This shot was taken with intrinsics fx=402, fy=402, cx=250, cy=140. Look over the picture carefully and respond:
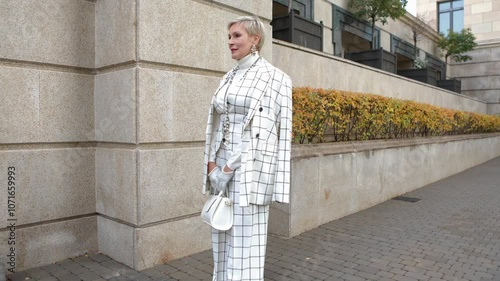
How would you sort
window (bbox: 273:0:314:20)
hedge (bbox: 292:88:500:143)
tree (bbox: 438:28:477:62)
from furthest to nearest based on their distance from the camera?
tree (bbox: 438:28:477:62) → window (bbox: 273:0:314:20) → hedge (bbox: 292:88:500:143)

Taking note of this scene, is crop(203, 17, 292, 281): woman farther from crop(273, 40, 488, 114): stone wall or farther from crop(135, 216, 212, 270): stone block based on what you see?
crop(273, 40, 488, 114): stone wall

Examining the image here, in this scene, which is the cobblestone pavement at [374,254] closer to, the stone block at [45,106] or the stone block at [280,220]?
the stone block at [280,220]

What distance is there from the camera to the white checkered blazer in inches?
103

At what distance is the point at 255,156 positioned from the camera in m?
2.64

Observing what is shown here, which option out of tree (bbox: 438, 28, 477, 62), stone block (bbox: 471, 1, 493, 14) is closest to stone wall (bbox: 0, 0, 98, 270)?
tree (bbox: 438, 28, 477, 62)

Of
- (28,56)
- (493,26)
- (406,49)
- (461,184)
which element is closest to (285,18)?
(28,56)

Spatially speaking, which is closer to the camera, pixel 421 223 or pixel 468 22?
pixel 421 223

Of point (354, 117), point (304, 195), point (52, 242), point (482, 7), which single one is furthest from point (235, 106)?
point (482, 7)

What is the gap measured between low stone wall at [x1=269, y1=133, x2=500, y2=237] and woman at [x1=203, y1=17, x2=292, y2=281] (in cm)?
265

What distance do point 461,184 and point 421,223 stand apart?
470 centimetres

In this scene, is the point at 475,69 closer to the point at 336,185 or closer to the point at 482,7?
the point at 482,7

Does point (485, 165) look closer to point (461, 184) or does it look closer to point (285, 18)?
point (461, 184)

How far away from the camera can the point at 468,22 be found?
79.1ft

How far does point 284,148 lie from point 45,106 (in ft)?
9.53
